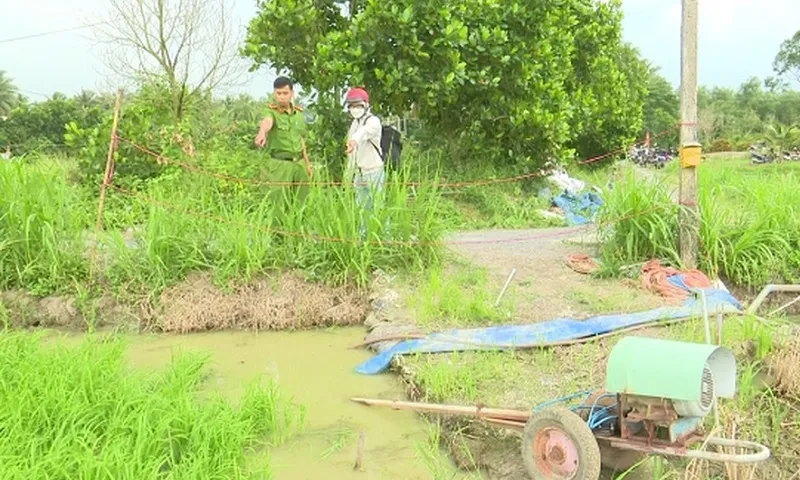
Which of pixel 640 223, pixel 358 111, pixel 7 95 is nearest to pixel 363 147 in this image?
pixel 358 111

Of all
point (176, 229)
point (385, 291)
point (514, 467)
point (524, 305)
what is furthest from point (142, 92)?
point (514, 467)

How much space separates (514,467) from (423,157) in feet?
22.3

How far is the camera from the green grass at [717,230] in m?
5.56

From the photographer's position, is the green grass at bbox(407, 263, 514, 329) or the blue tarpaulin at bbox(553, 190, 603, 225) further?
the blue tarpaulin at bbox(553, 190, 603, 225)

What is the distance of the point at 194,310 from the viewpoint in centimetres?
509

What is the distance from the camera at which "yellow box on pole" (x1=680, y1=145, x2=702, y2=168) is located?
536 cm

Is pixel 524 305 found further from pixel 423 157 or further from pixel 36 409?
pixel 423 157

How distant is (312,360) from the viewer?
4.46 meters

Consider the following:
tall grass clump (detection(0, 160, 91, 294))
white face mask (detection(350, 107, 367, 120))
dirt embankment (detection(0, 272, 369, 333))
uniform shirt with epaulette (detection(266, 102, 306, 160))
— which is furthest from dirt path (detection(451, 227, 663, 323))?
tall grass clump (detection(0, 160, 91, 294))

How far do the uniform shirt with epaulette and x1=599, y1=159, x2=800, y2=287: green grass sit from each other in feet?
9.29

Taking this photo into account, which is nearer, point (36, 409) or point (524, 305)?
point (36, 409)

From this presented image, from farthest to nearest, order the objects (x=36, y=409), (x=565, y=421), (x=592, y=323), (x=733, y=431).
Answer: (x=592, y=323), (x=36, y=409), (x=733, y=431), (x=565, y=421)

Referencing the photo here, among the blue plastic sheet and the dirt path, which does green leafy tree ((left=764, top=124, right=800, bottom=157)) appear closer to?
the dirt path

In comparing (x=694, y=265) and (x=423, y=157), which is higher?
(x=423, y=157)
